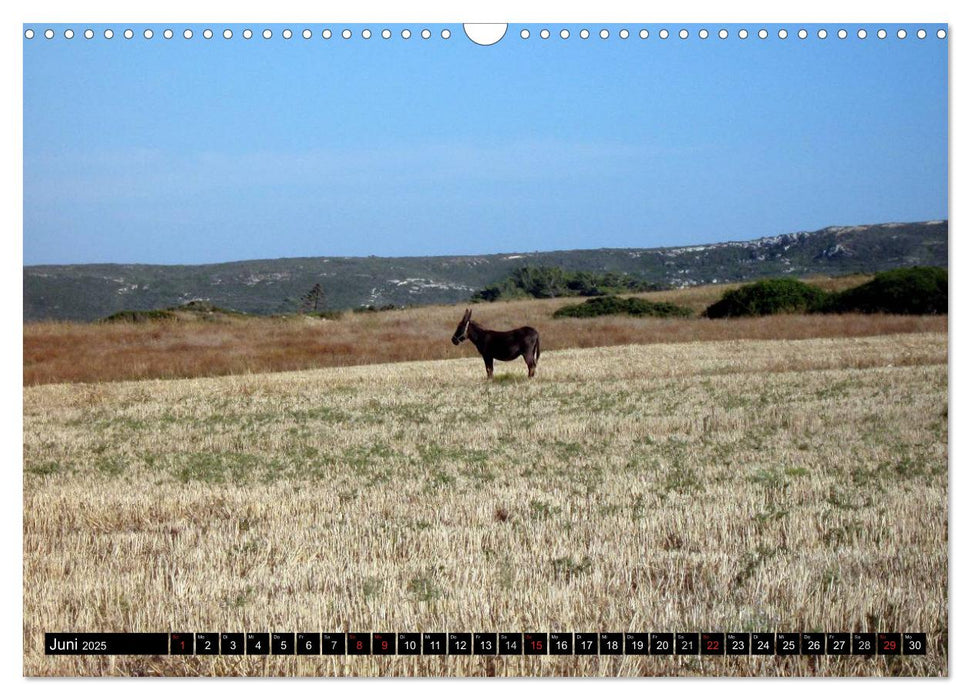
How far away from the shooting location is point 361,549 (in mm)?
5895

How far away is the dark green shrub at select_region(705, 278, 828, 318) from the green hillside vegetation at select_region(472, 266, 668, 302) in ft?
3.01

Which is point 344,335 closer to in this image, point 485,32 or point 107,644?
point 485,32

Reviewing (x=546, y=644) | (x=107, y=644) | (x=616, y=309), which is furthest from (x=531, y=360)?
(x=107, y=644)

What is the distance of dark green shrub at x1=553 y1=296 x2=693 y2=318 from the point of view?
10477 millimetres

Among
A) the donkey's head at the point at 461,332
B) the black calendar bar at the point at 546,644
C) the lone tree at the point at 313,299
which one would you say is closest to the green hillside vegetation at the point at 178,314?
the lone tree at the point at 313,299

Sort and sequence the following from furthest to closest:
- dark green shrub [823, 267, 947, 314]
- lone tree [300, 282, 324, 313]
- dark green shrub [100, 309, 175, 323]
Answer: lone tree [300, 282, 324, 313] < dark green shrub [100, 309, 175, 323] < dark green shrub [823, 267, 947, 314]

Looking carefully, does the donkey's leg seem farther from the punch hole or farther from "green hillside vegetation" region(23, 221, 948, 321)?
the punch hole

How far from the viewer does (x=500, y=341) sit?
33.2ft

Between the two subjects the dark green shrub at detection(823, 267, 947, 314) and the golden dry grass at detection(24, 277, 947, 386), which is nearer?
the dark green shrub at detection(823, 267, 947, 314)

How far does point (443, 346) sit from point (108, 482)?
13.9 feet

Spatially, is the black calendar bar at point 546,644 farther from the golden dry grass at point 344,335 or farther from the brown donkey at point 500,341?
the brown donkey at point 500,341

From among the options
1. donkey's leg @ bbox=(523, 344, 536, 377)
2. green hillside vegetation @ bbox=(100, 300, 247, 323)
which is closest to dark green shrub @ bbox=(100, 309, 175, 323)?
green hillside vegetation @ bbox=(100, 300, 247, 323)

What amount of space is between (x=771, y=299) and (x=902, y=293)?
125 inches
